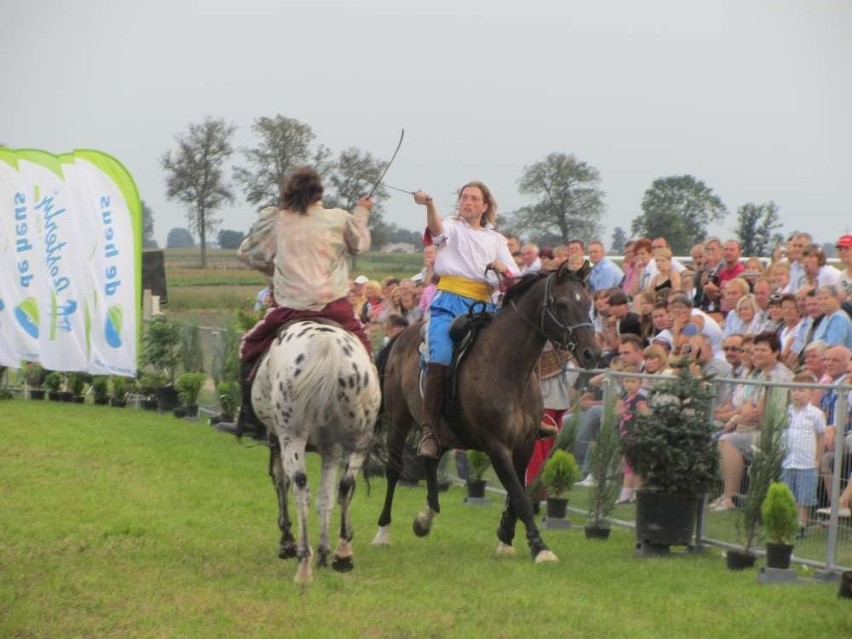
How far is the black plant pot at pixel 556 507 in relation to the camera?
1368 cm

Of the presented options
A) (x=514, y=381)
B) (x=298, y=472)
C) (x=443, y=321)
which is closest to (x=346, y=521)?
(x=298, y=472)

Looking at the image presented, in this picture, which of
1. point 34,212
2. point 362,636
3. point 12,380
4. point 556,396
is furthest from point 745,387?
point 12,380

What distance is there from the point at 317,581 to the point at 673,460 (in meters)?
3.16

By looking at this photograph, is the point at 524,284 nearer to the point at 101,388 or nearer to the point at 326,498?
the point at 326,498

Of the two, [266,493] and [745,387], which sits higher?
[745,387]

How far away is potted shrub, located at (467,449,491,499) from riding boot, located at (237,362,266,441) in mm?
4112

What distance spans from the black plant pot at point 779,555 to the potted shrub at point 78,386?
19.4 metres

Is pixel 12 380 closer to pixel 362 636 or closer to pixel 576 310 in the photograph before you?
pixel 576 310

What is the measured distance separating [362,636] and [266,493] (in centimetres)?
700

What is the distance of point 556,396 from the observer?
46.9 feet

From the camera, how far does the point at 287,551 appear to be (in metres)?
11.1

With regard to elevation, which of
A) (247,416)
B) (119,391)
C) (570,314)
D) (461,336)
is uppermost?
(570,314)

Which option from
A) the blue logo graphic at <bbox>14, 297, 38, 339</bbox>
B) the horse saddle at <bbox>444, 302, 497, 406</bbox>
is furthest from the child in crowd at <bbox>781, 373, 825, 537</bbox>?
the blue logo graphic at <bbox>14, 297, 38, 339</bbox>

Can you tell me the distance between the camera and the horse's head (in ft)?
36.5
